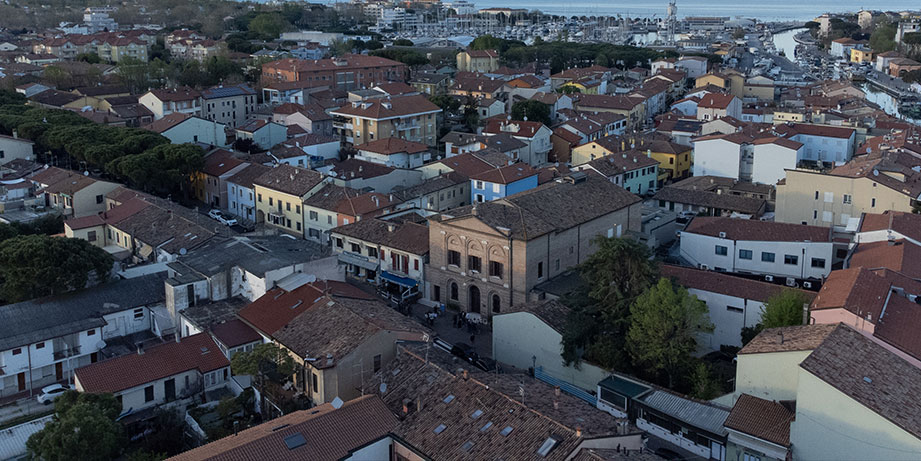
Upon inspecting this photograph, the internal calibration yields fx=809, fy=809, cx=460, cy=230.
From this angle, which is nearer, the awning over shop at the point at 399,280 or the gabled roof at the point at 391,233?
the awning over shop at the point at 399,280

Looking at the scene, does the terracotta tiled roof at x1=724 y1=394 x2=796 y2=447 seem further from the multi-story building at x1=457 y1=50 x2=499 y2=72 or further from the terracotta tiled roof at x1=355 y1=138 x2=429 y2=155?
the multi-story building at x1=457 y1=50 x2=499 y2=72

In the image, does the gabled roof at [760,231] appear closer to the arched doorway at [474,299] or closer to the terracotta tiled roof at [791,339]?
the arched doorway at [474,299]

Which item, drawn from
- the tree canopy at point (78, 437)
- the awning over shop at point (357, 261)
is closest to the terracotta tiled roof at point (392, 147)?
the awning over shop at point (357, 261)

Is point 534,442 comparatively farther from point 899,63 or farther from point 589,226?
point 899,63

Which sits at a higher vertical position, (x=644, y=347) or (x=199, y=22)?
(x=199, y=22)

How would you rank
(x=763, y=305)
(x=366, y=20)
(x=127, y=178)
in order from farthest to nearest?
(x=366, y=20) < (x=127, y=178) < (x=763, y=305)

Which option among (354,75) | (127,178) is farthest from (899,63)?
(127,178)

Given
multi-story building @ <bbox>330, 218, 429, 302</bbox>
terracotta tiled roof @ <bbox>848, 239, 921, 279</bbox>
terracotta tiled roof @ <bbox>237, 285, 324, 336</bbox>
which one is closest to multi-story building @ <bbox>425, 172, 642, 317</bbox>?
multi-story building @ <bbox>330, 218, 429, 302</bbox>
